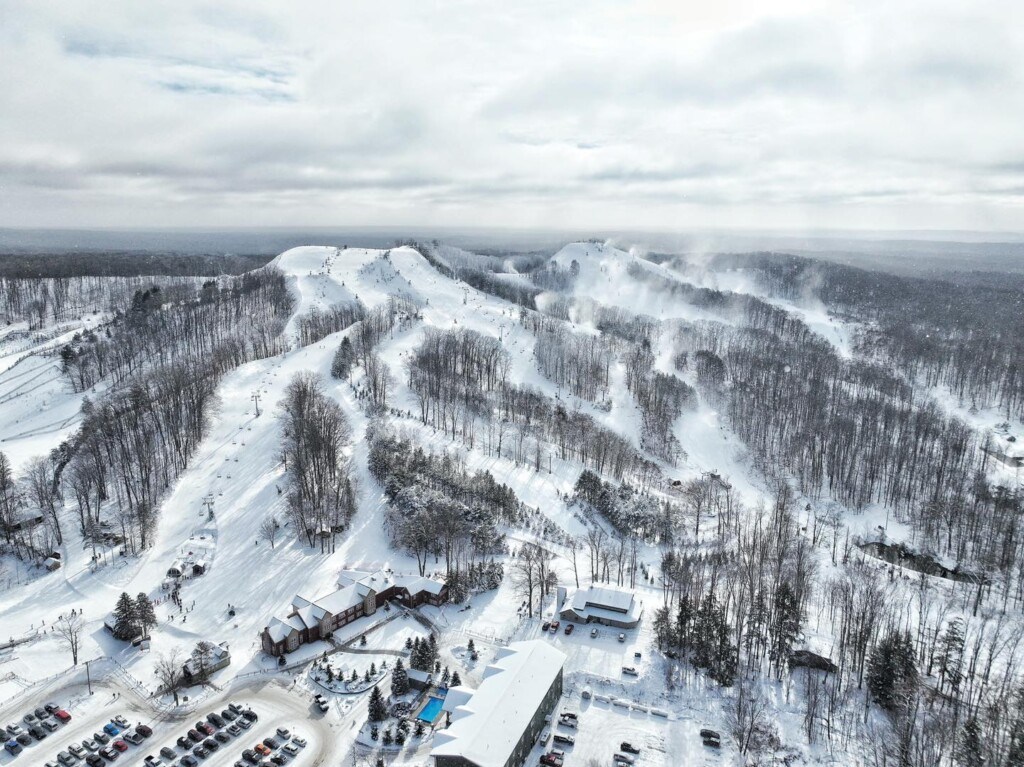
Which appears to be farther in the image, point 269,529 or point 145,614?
point 269,529

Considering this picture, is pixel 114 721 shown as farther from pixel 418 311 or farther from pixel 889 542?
pixel 418 311

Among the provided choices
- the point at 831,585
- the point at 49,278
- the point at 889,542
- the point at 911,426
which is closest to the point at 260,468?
the point at 831,585

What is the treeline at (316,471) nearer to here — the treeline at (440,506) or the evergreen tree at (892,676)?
the treeline at (440,506)

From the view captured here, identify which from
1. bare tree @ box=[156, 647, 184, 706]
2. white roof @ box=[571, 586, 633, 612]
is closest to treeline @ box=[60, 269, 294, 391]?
bare tree @ box=[156, 647, 184, 706]

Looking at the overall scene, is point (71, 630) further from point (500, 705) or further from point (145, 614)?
point (500, 705)

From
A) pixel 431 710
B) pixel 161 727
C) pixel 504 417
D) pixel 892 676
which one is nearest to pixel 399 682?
pixel 431 710
